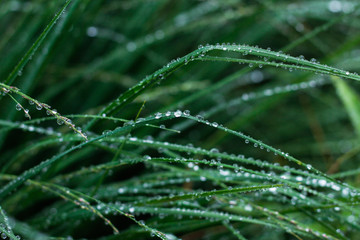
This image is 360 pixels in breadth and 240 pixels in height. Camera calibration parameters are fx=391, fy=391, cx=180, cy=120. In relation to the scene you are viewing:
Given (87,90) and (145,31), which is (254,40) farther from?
(87,90)

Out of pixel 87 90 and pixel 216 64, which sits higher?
pixel 216 64

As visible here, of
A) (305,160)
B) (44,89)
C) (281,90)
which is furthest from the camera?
(305,160)

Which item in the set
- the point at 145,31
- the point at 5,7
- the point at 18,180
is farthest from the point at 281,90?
the point at 5,7

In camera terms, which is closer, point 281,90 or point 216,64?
point 281,90

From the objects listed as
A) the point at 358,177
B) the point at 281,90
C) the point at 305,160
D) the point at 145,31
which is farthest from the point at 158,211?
the point at 305,160

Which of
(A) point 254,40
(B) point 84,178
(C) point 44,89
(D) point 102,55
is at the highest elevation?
(A) point 254,40

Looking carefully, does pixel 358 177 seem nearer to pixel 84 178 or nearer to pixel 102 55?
pixel 84 178

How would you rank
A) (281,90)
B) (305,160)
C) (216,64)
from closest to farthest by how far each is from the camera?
1. (281,90)
2. (216,64)
3. (305,160)
